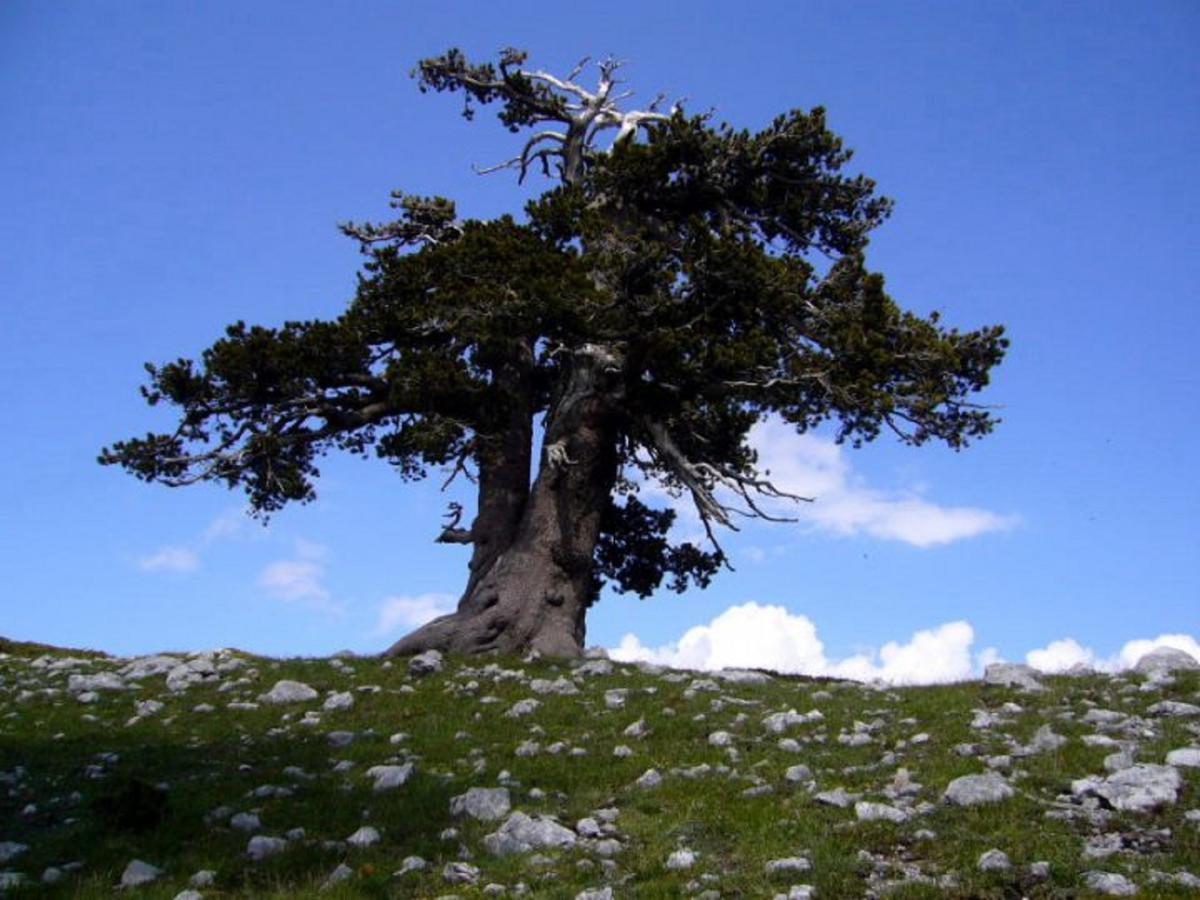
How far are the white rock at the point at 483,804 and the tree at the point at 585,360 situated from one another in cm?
1222

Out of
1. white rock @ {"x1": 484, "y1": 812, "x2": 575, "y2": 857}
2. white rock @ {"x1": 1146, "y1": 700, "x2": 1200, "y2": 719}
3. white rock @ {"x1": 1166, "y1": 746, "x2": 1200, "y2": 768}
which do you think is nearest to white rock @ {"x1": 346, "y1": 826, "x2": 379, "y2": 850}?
white rock @ {"x1": 484, "y1": 812, "x2": 575, "y2": 857}

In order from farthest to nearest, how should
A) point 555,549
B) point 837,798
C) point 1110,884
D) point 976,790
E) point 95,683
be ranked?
point 555,549 < point 95,683 < point 837,798 < point 976,790 < point 1110,884

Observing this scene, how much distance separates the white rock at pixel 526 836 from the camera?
1081cm

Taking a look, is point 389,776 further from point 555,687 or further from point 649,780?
point 555,687

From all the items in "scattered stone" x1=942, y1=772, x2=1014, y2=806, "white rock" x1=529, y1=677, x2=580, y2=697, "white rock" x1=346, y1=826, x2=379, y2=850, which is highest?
"white rock" x1=529, y1=677, x2=580, y2=697

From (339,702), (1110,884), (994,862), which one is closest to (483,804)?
(994,862)

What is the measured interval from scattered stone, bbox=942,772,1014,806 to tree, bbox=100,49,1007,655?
12.2 metres

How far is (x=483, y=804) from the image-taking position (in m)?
12.1

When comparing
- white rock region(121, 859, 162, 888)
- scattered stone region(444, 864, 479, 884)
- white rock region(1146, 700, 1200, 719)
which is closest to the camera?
scattered stone region(444, 864, 479, 884)

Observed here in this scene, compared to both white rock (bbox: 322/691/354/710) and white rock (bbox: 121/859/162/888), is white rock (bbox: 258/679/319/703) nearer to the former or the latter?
white rock (bbox: 322/691/354/710)

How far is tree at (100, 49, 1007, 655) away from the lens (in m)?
23.6

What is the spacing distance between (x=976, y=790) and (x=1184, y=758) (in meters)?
2.48

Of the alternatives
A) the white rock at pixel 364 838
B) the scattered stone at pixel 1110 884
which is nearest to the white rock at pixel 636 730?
the white rock at pixel 364 838

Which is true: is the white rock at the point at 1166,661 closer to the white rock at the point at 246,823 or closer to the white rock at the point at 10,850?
the white rock at the point at 246,823
